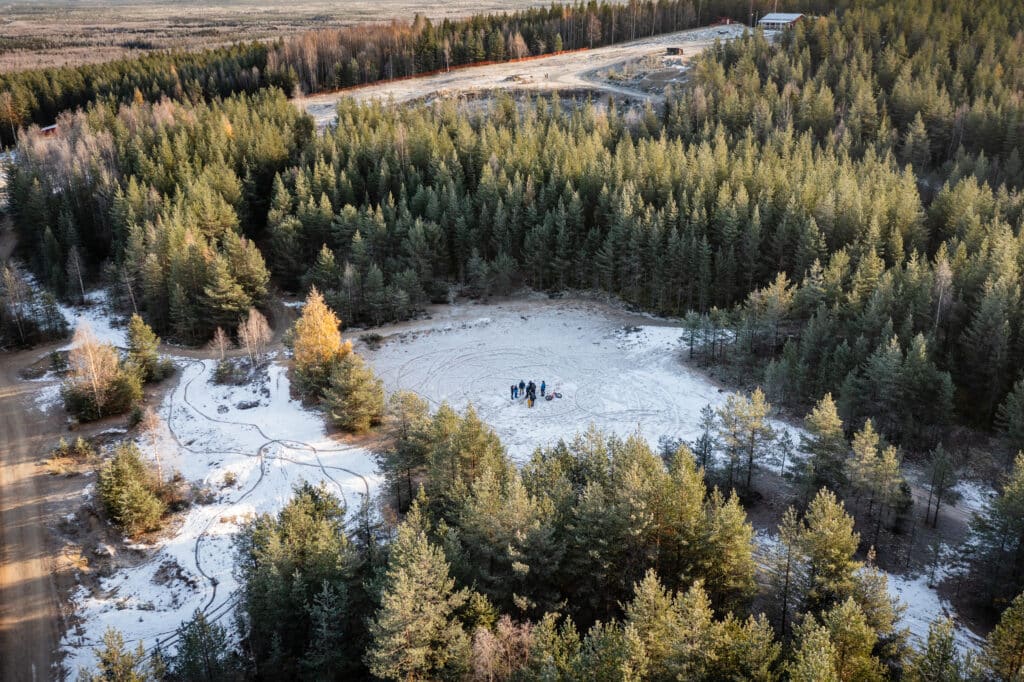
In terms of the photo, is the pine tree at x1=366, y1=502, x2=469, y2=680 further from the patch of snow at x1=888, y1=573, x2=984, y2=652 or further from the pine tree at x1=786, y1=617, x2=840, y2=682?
the patch of snow at x1=888, y1=573, x2=984, y2=652

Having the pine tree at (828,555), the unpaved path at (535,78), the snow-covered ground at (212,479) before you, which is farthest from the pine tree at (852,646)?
the unpaved path at (535,78)

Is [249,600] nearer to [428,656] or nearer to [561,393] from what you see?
[428,656]

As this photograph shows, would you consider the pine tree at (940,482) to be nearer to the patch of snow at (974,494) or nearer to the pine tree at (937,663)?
the patch of snow at (974,494)

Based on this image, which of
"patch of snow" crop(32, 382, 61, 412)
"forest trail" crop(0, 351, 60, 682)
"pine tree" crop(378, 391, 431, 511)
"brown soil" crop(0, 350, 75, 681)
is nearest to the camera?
"forest trail" crop(0, 351, 60, 682)

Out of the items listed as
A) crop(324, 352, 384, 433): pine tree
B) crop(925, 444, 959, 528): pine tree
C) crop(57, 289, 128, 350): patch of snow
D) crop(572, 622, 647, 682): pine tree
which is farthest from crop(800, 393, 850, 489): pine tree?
crop(57, 289, 128, 350): patch of snow

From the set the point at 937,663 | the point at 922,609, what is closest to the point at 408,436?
the point at 937,663

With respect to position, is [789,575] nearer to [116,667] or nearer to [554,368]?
[116,667]

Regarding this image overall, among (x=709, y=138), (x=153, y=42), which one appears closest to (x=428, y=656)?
(x=709, y=138)
